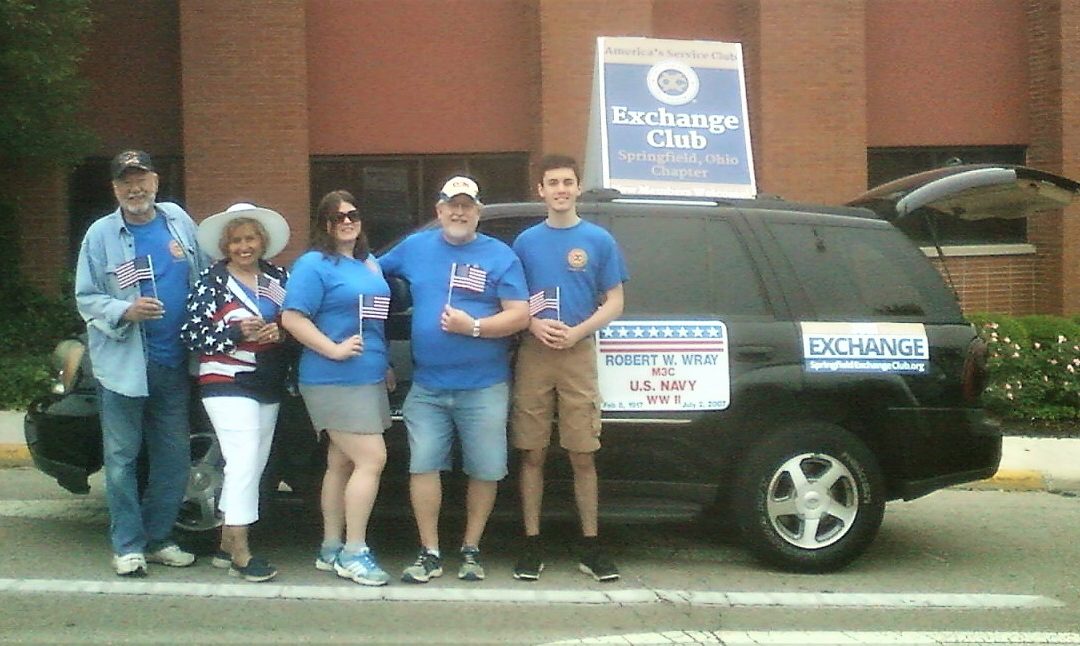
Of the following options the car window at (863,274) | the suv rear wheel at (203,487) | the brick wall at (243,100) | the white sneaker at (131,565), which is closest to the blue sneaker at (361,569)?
the suv rear wheel at (203,487)

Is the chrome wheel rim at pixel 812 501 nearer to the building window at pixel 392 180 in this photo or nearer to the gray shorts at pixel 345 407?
the gray shorts at pixel 345 407

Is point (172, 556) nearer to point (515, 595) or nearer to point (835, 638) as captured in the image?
point (515, 595)

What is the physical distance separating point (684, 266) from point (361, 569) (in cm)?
210

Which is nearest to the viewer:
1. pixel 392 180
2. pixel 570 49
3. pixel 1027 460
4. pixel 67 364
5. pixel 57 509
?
pixel 67 364

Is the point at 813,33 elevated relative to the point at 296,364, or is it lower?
elevated

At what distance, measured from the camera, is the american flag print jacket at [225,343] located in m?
5.40

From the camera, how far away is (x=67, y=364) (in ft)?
20.0

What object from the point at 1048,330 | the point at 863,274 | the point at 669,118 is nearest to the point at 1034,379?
the point at 1048,330

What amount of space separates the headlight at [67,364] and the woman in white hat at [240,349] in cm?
85

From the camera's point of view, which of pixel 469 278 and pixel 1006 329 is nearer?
pixel 469 278

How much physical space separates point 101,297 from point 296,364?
908mm

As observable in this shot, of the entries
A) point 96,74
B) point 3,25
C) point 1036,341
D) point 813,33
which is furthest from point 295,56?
point 1036,341

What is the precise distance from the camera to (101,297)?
5.45 metres

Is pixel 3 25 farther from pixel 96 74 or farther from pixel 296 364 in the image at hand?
pixel 296 364
